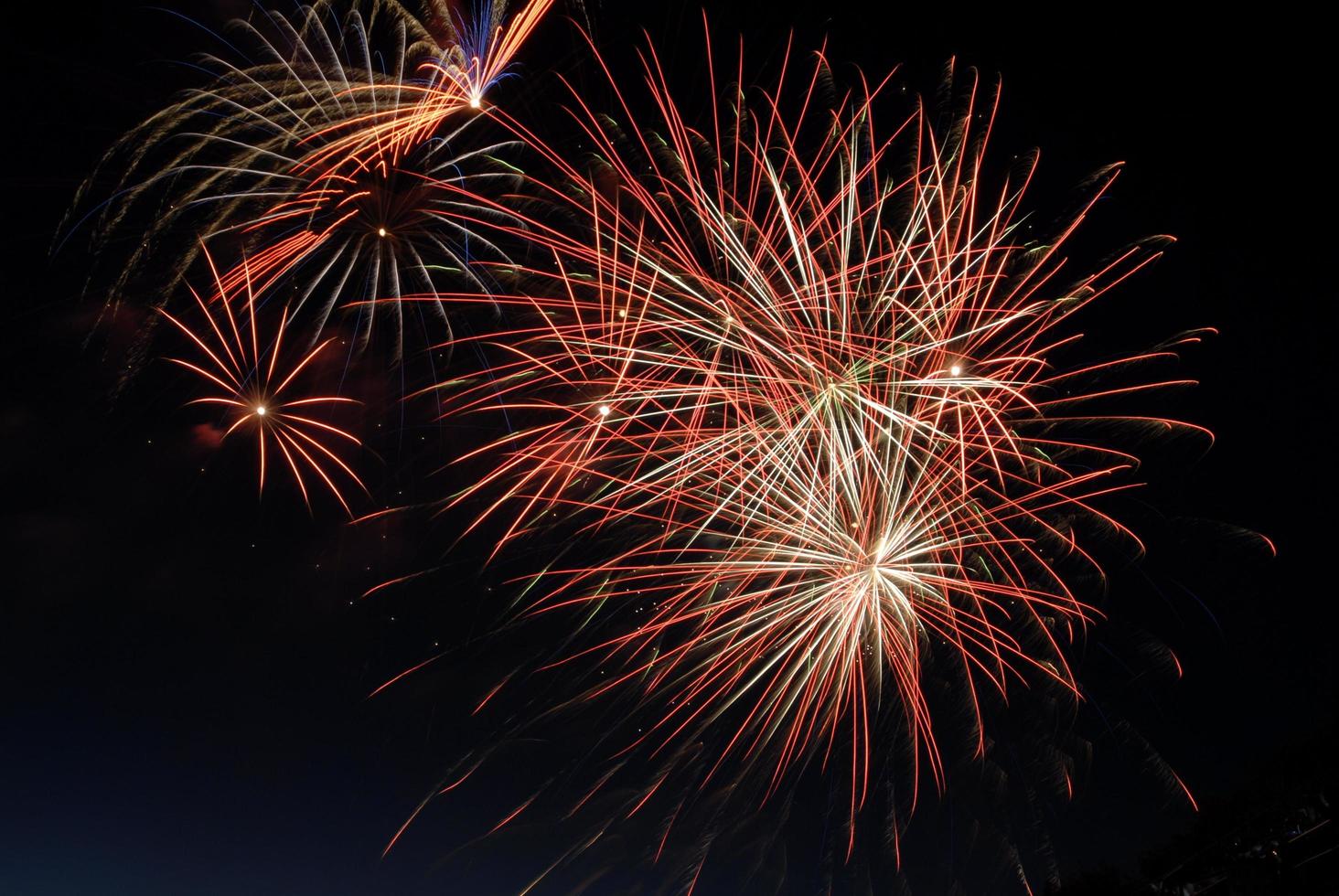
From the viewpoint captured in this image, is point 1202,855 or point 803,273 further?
point 803,273

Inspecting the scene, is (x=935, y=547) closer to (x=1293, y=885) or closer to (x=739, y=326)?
(x=739, y=326)

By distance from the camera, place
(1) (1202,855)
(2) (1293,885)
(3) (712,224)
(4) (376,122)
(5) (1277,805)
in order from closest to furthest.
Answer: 1. (2) (1293,885)
2. (5) (1277,805)
3. (1) (1202,855)
4. (4) (376,122)
5. (3) (712,224)

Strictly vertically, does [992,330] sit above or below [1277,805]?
above

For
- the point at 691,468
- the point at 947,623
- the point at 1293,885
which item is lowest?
the point at 1293,885

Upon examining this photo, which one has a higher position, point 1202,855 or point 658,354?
point 658,354

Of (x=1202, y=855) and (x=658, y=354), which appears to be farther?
(x=658, y=354)

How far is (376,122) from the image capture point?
1313cm

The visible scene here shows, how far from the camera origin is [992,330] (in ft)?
46.8

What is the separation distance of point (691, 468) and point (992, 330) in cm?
521

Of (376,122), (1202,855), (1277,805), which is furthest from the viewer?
(376,122)

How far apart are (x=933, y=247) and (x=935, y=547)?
15.6 feet

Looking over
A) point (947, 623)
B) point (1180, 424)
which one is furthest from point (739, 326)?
point (1180, 424)

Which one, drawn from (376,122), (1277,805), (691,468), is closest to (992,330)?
(691,468)

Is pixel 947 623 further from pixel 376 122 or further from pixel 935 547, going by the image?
pixel 376 122
